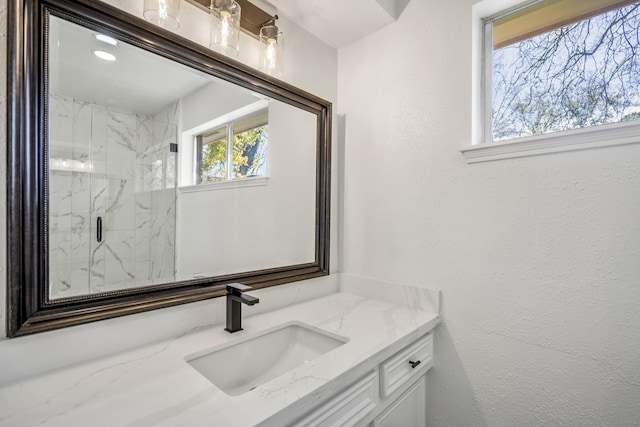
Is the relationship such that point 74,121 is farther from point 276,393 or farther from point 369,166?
point 369,166

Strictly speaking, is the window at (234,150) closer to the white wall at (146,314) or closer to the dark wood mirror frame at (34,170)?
the white wall at (146,314)

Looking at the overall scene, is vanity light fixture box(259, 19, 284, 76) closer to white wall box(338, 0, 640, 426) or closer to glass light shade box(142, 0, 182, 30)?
glass light shade box(142, 0, 182, 30)

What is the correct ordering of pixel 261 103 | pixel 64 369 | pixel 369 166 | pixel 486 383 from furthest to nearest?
pixel 369 166 < pixel 261 103 < pixel 486 383 < pixel 64 369

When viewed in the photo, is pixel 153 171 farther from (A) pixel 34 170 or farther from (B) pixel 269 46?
(B) pixel 269 46

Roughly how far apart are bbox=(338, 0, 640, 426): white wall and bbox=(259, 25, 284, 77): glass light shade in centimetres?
50

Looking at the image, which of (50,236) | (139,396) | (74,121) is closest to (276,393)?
(139,396)

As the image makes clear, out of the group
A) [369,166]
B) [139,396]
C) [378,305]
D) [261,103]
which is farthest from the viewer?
[369,166]

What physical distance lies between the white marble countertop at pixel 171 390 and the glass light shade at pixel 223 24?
3.47 ft

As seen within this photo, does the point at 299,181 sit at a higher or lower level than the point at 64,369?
higher

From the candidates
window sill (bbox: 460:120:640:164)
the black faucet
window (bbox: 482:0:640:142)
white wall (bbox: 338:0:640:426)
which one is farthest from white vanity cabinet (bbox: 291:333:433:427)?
window (bbox: 482:0:640:142)

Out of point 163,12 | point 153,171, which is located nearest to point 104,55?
point 163,12

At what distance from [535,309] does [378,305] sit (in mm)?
612

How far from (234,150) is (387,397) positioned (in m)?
1.09

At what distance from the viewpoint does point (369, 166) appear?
1549 mm
